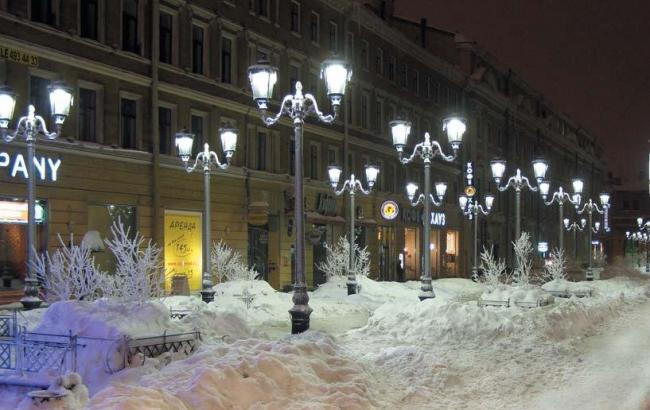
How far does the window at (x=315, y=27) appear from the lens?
39.4m

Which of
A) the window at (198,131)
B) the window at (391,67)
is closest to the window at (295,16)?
the window at (198,131)

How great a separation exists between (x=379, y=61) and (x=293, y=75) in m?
9.97

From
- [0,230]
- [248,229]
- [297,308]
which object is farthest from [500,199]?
[297,308]

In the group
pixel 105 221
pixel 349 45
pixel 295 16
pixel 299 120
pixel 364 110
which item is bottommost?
pixel 105 221

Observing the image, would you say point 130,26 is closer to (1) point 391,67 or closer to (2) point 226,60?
(2) point 226,60

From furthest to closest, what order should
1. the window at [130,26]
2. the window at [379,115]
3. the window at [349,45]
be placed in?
1. the window at [379,115]
2. the window at [349,45]
3. the window at [130,26]

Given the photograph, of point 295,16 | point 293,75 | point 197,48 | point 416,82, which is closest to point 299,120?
point 197,48

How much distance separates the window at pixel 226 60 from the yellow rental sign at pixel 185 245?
591 centimetres

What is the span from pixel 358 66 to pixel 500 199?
27401 mm

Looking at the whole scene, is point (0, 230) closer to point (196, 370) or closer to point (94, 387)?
point (94, 387)

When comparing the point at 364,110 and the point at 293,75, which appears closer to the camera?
the point at 293,75

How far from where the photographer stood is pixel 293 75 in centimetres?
3788

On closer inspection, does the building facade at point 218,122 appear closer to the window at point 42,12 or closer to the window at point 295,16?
the window at point 42,12

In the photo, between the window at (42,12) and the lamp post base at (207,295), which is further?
the window at (42,12)
